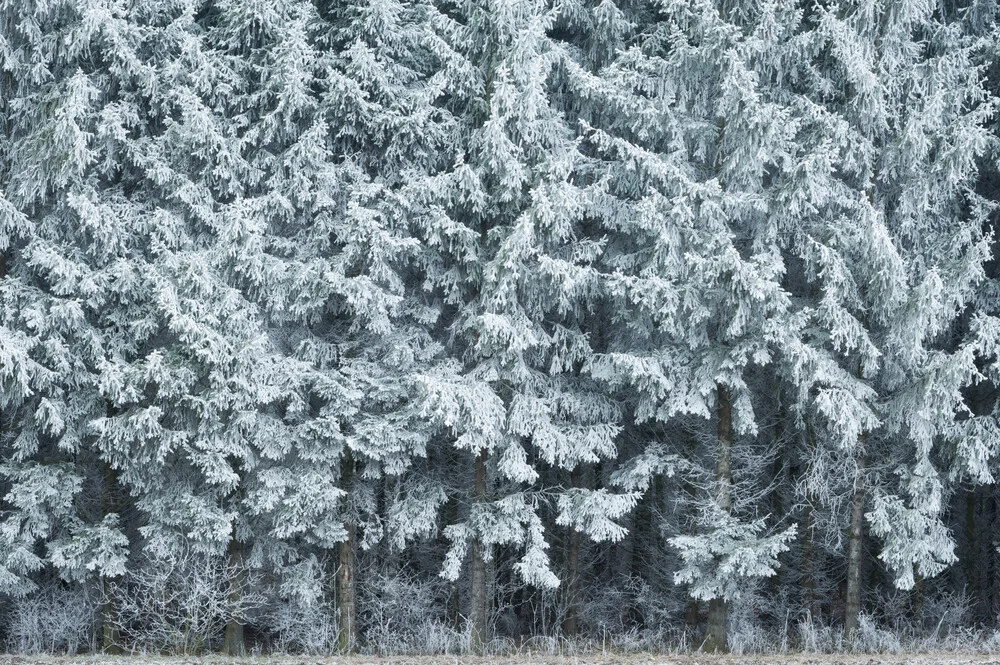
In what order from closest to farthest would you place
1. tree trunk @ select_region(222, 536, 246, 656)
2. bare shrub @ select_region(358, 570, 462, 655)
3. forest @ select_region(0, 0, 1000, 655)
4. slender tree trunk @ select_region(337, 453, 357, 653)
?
forest @ select_region(0, 0, 1000, 655) → tree trunk @ select_region(222, 536, 246, 656) → bare shrub @ select_region(358, 570, 462, 655) → slender tree trunk @ select_region(337, 453, 357, 653)

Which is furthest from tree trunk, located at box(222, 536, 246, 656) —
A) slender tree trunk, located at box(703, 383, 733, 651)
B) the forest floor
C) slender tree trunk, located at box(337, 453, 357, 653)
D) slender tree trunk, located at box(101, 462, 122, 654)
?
slender tree trunk, located at box(703, 383, 733, 651)

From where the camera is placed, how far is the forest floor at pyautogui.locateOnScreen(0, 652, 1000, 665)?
386 inches

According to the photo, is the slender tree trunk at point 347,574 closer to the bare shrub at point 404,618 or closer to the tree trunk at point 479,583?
the bare shrub at point 404,618

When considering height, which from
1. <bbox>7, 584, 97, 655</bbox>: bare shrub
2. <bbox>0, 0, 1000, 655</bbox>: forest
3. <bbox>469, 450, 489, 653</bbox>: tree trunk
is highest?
<bbox>0, 0, 1000, 655</bbox>: forest

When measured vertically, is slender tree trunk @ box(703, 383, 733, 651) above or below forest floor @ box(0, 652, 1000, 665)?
above

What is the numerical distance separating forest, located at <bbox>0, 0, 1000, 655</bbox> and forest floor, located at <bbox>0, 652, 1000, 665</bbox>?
2.47 feet

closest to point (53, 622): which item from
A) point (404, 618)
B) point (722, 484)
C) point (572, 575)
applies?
point (404, 618)

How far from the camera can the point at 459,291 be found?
11.9 metres

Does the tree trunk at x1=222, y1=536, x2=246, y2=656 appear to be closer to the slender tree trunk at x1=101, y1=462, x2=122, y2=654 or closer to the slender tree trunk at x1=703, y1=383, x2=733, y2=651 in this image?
the slender tree trunk at x1=101, y1=462, x2=122, y2=654

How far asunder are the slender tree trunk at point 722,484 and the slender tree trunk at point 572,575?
2158mm

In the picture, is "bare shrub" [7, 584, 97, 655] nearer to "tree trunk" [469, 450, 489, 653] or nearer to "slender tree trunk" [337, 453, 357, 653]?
"slender tree trunk" [337, 453, 357, 653]

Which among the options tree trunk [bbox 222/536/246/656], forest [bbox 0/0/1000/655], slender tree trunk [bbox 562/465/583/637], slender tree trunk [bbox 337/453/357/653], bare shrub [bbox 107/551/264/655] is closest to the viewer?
bare shrub [bbox 107/551/264/655]

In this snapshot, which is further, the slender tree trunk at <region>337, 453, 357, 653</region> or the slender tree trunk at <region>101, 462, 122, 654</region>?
the slender tree trunk at <region>337, 453, 357, 653</region>

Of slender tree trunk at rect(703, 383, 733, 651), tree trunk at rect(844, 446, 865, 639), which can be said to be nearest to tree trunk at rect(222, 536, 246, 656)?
slender tree trunk at rect(703, 383, 733, 651)
